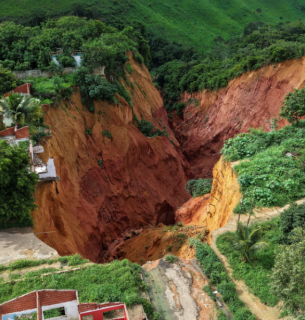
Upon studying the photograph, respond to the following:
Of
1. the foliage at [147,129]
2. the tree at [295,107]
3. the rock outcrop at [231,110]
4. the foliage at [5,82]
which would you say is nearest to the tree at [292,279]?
the tree at [295,107]

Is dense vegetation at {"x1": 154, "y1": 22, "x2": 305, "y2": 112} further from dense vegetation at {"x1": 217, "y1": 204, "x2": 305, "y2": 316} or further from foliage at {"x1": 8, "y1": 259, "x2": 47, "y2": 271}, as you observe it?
foliage at {"x1": 8, "y1": 259, "x2": 47, "y2": 271}

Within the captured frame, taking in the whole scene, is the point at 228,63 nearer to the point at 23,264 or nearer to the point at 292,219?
the point at 292,219

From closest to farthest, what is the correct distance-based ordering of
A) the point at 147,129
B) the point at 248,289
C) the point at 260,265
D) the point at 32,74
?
the point at 248,289 < the point at 260,265 < the point at 32,74 < the point at 147,129

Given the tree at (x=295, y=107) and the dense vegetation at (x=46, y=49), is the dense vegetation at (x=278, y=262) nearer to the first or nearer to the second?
the tree at (x=295, y=107)

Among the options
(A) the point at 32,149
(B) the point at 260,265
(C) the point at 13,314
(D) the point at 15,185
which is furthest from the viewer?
(A) the point at 32,149

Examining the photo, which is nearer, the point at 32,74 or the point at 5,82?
the point at 5,82

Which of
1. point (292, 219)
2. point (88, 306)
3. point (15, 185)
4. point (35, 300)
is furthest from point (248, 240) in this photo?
point (15, 185)
